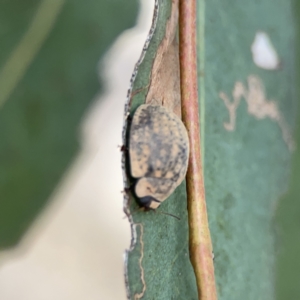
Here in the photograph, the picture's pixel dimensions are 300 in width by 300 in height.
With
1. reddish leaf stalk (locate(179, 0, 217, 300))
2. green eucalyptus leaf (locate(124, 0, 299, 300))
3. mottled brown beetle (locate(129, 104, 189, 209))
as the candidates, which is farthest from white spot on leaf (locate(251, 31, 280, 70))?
mottled brown beetle (locate(129, 104, 189, 209))

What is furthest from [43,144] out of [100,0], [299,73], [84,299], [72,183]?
[299,73]

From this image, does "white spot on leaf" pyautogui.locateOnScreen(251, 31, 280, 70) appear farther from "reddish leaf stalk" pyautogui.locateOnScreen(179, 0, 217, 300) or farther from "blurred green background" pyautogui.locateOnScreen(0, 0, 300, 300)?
"reddish leaf stalk" pyautogui.locateOnScreen(179, 0, 217, 300)

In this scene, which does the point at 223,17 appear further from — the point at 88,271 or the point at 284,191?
the point at 88,271

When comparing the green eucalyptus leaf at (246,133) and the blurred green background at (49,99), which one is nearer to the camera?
the green eucalyptus leaf at (246,133)

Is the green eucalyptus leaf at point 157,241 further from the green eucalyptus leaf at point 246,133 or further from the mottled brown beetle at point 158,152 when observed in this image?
the green eucalyptus leaf at point 246,133

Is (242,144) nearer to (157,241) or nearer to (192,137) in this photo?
(192,137)

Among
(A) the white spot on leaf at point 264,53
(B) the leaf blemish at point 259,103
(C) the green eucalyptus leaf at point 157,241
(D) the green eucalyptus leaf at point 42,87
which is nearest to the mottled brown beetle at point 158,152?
(C) the green eucalyptus leaf at point 157,241

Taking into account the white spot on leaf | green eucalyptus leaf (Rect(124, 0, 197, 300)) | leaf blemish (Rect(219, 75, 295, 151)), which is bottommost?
green eucalyptus leaf (Rect(124, 0, 197, 300))

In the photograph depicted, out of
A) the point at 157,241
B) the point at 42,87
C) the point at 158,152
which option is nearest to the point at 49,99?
the point at 42,87
